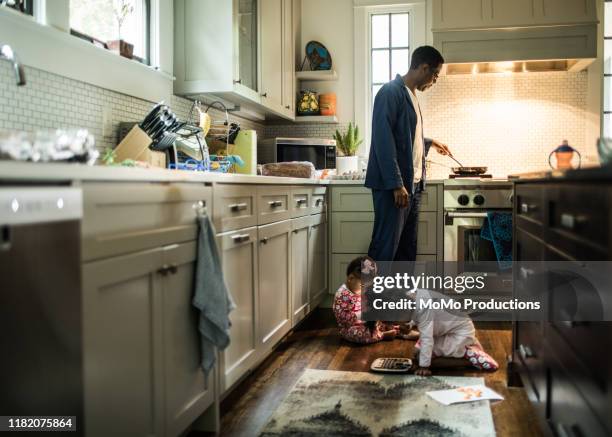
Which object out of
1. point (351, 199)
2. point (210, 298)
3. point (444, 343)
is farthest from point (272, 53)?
point (210, 298)

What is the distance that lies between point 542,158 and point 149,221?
3.78 metres

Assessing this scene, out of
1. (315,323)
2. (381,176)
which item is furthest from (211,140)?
(315,323)

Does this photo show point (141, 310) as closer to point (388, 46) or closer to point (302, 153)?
point (302, 153)

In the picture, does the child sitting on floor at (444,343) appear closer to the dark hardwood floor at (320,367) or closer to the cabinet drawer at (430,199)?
the dark hardwood floor at (320,367)

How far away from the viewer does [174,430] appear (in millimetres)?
1896

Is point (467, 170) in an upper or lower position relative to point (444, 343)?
upper

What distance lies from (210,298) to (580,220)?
113 centimetres

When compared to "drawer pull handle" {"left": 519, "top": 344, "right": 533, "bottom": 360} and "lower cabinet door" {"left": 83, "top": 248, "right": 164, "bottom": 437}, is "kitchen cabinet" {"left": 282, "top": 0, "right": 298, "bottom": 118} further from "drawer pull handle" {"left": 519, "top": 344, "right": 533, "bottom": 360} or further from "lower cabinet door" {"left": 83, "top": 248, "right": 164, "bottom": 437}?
"lower cabinet door" {"left": 83, "top": 248, "right": 164, "bottom": 437}

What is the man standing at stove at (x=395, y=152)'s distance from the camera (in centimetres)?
365

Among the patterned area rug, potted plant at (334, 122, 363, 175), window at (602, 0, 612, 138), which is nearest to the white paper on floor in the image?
the patterned area rug

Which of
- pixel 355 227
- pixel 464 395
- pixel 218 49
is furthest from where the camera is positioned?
pixel 355 227

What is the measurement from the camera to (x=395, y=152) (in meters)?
3.65

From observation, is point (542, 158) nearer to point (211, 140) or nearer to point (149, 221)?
point (211, 140)

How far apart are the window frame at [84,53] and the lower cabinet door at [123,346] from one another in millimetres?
1027
